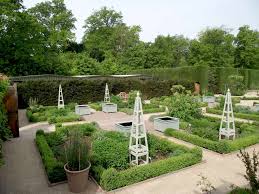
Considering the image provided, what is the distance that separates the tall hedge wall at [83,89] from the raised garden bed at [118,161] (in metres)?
10.9

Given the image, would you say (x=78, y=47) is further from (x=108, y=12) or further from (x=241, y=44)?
(x=241, y=44)

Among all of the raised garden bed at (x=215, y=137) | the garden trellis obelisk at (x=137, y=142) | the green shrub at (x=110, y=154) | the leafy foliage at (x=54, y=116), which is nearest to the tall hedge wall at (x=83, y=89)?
the leafy foliage at (x=54, y=116)

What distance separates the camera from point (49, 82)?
2020cm

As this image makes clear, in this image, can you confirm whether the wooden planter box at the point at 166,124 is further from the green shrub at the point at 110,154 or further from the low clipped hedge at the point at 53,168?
the low clipped hedge at the point at 53,168

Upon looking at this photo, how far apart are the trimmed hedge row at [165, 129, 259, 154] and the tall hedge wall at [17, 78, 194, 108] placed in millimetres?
12609

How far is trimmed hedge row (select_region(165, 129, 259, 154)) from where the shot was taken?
8.49 metres

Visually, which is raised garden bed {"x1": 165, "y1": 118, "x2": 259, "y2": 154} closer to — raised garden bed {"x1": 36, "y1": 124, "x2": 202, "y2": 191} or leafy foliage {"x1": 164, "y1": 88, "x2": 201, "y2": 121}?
leafy foliage {"x1": 164, "y1": 88, "x2": 201, "y2": 121}

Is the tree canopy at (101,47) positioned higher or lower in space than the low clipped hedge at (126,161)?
higher

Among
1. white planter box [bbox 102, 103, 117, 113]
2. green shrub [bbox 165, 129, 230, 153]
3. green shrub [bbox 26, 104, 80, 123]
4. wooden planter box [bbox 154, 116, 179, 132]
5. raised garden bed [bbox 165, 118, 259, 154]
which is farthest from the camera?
white planter box [bbox 102, 103, 117, 113]

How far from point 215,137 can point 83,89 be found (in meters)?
13.9

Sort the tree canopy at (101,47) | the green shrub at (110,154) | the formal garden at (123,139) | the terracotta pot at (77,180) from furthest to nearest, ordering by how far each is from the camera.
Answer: the tree canopy at (101,47), the green shrub at (110,154), the formal garden at (123,139), the terracotta pot at (77,180)

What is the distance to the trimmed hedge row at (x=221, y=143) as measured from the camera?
8.49 m

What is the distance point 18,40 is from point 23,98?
9.65 metres

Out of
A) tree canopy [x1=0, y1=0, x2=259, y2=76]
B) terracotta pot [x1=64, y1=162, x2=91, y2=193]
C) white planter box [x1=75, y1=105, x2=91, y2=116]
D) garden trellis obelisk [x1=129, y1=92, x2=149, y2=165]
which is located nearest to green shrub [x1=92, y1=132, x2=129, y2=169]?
garden trellis obelisk [x1=129, y1=92, x2=149, y2=165]
